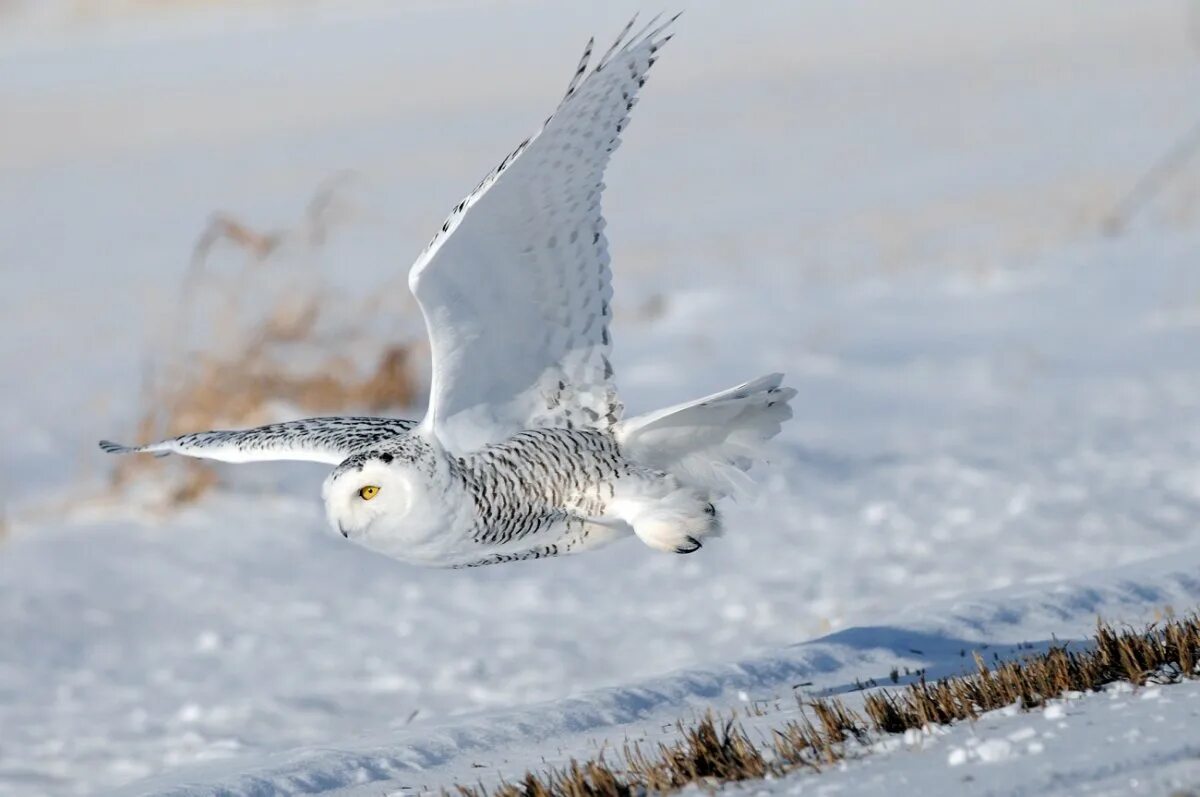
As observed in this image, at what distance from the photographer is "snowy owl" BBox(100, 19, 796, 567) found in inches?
215

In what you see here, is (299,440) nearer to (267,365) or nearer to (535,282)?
(535,282)

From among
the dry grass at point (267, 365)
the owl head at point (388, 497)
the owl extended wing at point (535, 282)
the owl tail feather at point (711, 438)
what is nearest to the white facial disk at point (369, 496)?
the owl head at point (388, 497)

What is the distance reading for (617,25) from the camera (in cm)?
3634

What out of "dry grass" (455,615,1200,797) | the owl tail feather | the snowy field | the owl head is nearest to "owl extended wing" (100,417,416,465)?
the owl head

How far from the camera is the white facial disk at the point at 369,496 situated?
17.9 ft

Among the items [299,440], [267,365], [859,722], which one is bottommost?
[859,722]

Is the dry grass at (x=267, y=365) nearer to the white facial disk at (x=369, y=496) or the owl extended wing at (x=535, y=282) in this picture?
the owl extended wing at (x=535, y=282)

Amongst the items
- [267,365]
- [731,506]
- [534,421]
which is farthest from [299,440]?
[267,365]

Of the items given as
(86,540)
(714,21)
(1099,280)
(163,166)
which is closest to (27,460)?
(86,540)

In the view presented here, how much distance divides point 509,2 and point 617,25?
425 inches

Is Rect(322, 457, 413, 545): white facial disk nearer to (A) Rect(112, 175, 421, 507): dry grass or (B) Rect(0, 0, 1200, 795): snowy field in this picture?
(B) Rect(0, 0, 1200, 795): snowy field

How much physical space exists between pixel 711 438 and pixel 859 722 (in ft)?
4.11

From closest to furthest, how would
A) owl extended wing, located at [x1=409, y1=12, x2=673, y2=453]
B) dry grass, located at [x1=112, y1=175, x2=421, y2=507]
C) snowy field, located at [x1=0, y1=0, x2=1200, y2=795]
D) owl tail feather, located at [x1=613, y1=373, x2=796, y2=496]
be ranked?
1. owl extended wing, located at [x1=409, y1=12, x2=673, y2=453]
2. owl tail feather, located at [x1=613, y1=373, x2=796, y2=496]
3. snowy field, located at [x1=0, y1=0, x2=1200, y2=795]
4. dry grass, located at [x1=112, y1=175, x2=421, y2=507]

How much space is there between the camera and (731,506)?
11.6 m
